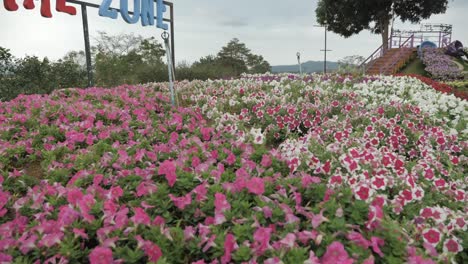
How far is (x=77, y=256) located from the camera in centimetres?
221

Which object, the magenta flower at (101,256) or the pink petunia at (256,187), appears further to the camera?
the pink petunia at (256,187)

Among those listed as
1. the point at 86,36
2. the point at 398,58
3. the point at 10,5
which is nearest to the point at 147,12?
the point at 86,36

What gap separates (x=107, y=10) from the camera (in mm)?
10758

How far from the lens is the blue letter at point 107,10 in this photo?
10.5m

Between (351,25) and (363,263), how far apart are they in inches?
1109

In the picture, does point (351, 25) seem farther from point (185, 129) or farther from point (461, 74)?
point (185, 129)

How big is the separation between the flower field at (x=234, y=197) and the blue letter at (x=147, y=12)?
302 inches

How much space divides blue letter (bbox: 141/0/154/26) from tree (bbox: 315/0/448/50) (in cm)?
1688

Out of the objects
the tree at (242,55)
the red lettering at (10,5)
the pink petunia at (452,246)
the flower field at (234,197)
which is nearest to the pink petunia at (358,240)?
the flower field at (234,197)

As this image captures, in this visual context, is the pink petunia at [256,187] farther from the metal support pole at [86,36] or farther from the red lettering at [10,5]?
the metal support pole at [86,36]

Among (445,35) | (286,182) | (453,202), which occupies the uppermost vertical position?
(445,35)

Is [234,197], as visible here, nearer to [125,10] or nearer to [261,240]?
[261,240]

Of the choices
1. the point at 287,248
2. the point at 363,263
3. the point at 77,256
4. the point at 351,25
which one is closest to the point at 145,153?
the point at 77,256

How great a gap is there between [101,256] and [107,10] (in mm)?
9964
